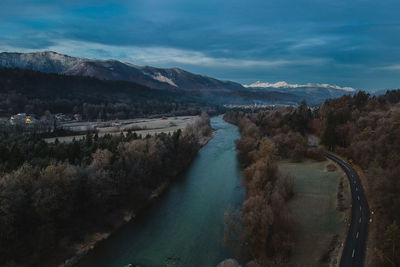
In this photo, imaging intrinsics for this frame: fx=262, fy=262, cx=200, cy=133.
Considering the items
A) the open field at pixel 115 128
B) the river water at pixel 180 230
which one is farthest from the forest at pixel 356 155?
the open field at pixel 115 128

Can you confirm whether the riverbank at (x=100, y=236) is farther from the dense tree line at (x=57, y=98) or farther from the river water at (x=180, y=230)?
the dense tree line at (x=57, y=98)

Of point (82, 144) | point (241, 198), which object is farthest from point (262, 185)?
point (82, 144)

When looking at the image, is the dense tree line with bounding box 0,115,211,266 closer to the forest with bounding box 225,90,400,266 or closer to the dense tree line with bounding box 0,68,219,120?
the forest with bounding box 225,90,400,266

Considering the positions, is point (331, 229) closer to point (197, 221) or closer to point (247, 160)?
point (197, 221)

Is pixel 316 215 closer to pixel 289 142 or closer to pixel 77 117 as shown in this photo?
pixel 289 142

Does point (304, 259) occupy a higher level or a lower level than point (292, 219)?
lower

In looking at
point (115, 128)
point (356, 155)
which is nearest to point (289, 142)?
point (356, 155)
